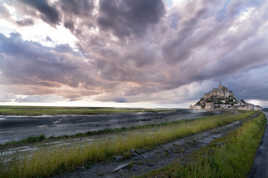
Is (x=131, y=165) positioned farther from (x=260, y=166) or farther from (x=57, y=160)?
(x=260, y=166)

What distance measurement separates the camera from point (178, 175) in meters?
8.12

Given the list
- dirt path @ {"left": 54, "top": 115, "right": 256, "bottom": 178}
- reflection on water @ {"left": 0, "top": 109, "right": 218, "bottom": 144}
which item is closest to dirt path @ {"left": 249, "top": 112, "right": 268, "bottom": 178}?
dirt path @ {"left": 54, "top": 115, "right": 256, "bottom": 178}

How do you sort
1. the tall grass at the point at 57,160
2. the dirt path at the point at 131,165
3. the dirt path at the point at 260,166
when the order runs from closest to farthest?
the tall grass at the point at 57,160, the dirt path at the point at 131,165, the dirt path at the point at 260,166

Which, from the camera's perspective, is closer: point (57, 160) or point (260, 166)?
point (57, 160)

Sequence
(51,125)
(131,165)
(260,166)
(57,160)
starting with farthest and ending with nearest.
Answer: (51,125)
(260,166)
(131,165)
(57,160)

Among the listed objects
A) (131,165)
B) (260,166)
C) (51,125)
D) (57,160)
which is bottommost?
(51,125)

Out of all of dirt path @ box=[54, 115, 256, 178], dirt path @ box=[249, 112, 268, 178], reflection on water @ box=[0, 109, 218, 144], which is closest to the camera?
dirt path @ box=[54, 115, 256, 178]

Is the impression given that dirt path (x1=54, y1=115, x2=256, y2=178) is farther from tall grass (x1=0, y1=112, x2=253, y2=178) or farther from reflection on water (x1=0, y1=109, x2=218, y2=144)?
reflection on water (x1=0, y1=109, x2=218, y2=144)

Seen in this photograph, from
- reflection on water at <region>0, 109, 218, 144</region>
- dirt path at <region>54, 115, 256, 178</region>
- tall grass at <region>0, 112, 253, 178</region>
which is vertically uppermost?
tall grass at <region>0, 112, 253, 178</region>

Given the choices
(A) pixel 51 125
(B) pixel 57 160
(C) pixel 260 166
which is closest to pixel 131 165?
(B) pixel 57 160

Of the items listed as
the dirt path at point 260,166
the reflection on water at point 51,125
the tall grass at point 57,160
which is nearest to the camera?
the tall grass at point 57,160

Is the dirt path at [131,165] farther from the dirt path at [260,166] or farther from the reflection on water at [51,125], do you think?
the reflection on water at [51,125]

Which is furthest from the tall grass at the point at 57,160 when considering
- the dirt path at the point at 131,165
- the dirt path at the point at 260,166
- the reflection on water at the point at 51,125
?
the reflection on water at the point at 51,125

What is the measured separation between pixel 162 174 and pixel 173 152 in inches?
257
